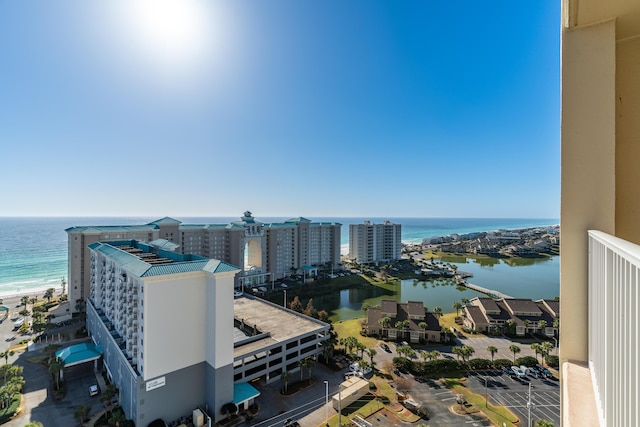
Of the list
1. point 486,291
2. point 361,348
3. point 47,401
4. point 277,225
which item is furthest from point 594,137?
point 277,225

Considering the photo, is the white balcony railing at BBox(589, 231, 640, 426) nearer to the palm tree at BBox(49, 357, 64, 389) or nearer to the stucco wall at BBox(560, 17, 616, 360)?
the stucco wall at BBox(560, 17, 616, 360)

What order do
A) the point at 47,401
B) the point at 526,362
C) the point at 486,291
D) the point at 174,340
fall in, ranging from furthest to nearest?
the point at 486,291 → the point at 526,362 → the point at 47,401 → the point at 174,340

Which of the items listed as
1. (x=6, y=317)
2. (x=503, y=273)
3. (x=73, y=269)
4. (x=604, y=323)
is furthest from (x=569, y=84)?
(x=503, y=273)

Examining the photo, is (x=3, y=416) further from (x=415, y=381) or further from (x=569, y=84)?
(x=569, y=84)

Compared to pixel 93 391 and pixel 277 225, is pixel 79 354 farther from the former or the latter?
pixel 277 225

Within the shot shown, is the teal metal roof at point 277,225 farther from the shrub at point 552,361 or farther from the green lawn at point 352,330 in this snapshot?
the shrub at point 552,361

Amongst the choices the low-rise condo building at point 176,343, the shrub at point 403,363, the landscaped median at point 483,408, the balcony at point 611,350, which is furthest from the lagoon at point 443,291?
the balcony at point 611,350

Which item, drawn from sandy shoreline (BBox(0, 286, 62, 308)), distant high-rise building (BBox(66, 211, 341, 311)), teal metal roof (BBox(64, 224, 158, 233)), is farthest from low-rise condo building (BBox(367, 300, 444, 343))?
sandy shoreline (BBox(0, 286, 62, 308))
